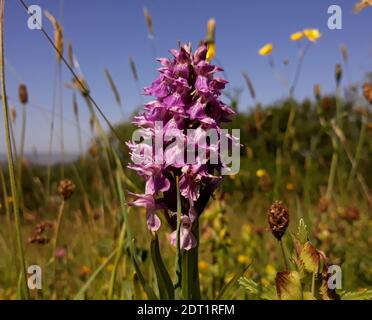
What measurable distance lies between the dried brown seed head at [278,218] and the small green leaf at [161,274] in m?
0.28

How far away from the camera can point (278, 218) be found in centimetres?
105

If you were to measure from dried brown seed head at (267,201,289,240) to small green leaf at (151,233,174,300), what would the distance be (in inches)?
10.9

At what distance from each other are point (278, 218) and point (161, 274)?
32 centimetres

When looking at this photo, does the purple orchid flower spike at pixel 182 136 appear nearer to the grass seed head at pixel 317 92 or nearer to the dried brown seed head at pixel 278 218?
the dried brown seed head at pixel 278 218

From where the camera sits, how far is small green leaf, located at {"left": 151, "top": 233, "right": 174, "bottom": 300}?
1117mm

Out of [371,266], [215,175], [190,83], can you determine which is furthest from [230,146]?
[371,266]

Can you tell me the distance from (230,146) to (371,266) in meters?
1.42

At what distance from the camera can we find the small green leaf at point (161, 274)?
1117 mm

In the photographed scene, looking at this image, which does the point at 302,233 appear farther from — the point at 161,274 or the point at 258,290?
the point at 161,274

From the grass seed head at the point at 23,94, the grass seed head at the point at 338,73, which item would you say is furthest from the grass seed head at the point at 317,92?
the grass seed head at the point at 23,94

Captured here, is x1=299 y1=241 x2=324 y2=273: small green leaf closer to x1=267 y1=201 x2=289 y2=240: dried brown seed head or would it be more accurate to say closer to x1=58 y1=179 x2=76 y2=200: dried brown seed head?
x1=267 y1=201 x2=289 y2=240: dried brown seed head

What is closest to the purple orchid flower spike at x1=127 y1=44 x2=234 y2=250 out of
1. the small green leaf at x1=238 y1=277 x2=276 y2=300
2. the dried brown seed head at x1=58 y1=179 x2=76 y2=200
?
the small green leaf at x1=238 y1=277 x2=276 y2=300

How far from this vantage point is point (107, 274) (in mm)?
2662

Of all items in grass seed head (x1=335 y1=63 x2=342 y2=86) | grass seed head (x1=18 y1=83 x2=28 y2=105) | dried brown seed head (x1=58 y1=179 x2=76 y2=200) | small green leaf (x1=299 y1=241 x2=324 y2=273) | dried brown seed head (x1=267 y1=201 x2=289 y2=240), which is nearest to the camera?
small green leaf (x1=299 y1=241 x2=324 y2=273)
